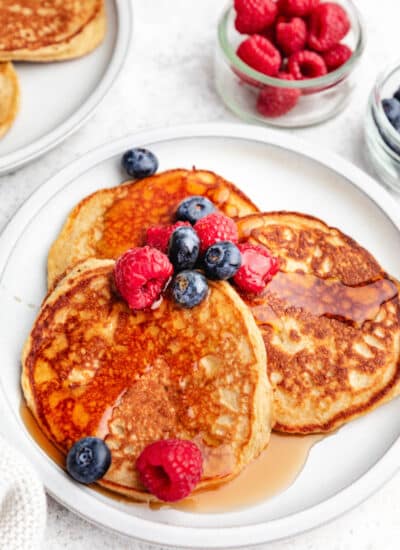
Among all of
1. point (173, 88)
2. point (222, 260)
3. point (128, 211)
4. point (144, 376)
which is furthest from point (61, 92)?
point (144, 376)

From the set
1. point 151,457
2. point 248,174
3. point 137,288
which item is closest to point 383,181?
point 248,174

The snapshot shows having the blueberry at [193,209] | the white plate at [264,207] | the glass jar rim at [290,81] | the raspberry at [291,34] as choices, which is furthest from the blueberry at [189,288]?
the raspberry at [291,34]

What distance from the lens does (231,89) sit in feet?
9.06

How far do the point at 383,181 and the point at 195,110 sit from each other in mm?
665

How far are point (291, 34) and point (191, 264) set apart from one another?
954 mm

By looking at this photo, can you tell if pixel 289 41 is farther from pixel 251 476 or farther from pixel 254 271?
pixel 251 476

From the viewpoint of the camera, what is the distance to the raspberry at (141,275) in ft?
6.57

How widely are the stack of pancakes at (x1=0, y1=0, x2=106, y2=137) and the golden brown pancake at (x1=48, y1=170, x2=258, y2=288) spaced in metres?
0.51

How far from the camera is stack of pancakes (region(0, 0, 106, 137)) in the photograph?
8.66 ft

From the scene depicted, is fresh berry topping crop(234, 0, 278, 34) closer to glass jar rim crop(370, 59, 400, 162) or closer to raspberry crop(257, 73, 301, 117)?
raspberry crop(257, 73, 301, 117)

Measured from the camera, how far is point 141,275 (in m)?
2.00

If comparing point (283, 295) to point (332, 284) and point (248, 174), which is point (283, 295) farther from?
point (248, 174)

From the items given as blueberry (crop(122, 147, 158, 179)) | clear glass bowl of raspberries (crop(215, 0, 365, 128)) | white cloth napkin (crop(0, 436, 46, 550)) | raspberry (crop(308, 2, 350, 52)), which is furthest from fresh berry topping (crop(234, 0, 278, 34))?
white cloth napkin (crop(0, 436, 46, 550))

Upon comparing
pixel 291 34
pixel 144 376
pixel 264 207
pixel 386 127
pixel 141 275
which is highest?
pixel 291 34
